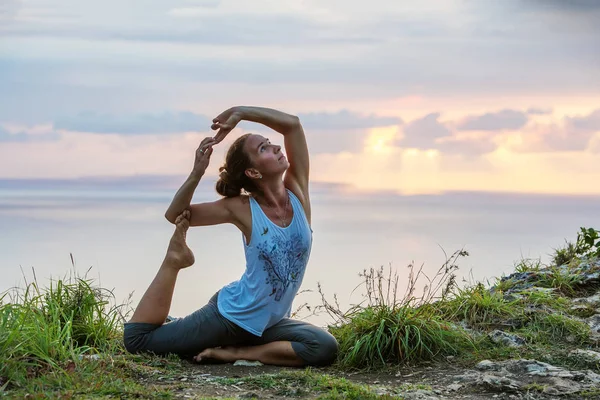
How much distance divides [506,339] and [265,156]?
8.43ft

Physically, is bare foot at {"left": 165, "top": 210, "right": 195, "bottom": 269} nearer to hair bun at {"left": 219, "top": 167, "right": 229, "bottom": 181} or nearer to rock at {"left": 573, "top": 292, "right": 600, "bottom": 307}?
hair bun at {"left": 219, "top": 167, "right": 229, "bottom": 181}

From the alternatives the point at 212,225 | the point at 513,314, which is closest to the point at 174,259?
the point at 212,225

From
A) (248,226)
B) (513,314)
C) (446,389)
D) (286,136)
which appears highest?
(286,136)

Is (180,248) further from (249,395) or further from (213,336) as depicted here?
(249,395)

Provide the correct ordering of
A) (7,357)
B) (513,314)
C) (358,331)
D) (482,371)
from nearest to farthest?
(7,357)
(482,371)
(358,331)
(513,314)

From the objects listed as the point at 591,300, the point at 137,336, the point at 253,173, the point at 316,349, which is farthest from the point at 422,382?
the point at 591,300

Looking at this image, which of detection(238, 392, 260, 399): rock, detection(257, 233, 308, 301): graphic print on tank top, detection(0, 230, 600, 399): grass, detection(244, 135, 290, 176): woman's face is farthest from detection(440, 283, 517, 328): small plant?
detection(238, 392, 260, 399): rock

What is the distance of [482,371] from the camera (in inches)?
239

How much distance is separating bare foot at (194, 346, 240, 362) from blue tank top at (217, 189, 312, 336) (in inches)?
9.9

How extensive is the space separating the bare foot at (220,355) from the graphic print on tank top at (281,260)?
58 centimetres

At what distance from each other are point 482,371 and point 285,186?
85.2 inches

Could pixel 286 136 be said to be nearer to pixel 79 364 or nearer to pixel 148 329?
pixel 148 329

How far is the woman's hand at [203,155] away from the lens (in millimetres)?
6371

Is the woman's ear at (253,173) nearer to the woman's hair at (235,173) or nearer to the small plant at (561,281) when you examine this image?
the woman's hair at (235,173)
